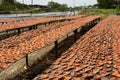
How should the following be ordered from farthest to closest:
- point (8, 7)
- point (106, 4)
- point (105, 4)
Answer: point (106, 4), point (105, 4), point (8, 7)

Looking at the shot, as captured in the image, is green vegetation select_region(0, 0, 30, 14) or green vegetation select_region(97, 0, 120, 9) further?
green vegetation select_region(97, 0, 120, 9)

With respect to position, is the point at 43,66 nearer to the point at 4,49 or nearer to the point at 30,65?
the point at 30,65

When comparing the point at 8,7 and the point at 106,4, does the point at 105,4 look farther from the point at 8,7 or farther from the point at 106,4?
the point at 8,7

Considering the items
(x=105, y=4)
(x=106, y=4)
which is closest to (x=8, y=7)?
(x=105, y=4)

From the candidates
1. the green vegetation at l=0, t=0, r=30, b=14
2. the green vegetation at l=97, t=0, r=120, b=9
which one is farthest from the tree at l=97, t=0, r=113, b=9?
the green vegetation at l=0, t=0, r=30, b=14

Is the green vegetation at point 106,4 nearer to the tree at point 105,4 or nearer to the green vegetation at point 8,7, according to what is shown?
the tree at point 105,4

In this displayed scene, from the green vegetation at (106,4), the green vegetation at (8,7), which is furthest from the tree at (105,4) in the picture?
the green vegetation at (8,7)

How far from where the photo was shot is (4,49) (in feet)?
20.1

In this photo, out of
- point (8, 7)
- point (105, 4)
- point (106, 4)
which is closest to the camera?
point (8, 7)

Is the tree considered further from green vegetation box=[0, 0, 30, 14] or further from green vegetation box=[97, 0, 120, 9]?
green vegetation box=[0, 0, 30, 14]

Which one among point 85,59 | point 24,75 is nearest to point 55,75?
point 85,59

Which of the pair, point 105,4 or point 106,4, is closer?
point 105,4

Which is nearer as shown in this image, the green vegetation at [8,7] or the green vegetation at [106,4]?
the green vegetation at [8,7]

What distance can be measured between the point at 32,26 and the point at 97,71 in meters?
10.1
